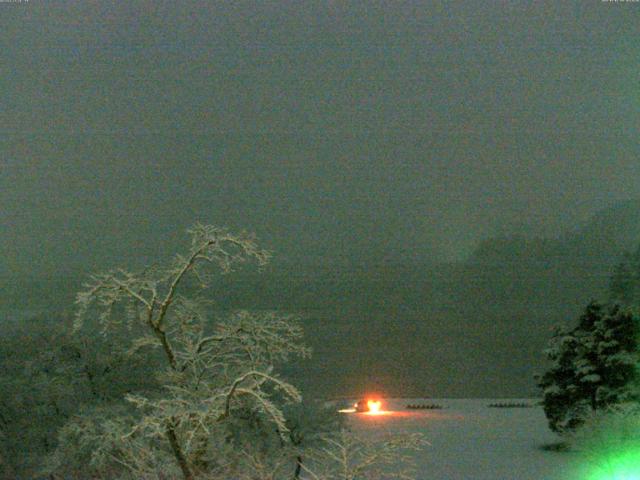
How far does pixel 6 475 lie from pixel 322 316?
4272 centimetres

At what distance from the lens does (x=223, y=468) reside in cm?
1088

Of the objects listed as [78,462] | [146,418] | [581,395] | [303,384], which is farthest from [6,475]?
[581,395]

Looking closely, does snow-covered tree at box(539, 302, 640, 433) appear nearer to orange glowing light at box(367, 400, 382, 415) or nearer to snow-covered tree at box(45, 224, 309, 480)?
orange glowing light at box(367, 400, 382, 415)

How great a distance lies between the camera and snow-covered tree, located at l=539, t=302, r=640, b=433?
24.1 m

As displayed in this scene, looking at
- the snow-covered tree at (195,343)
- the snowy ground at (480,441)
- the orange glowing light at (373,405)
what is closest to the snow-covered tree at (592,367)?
the snowy ground at (480,441)

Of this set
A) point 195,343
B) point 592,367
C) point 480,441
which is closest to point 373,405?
point 480,441

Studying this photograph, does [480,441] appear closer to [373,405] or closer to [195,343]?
[373,405]

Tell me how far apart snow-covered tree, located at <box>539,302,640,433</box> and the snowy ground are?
1.60m

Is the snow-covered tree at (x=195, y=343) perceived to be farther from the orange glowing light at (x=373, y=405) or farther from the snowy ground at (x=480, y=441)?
the orange glowing light at (x=373, y=405)

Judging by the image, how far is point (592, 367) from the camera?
24531 millimetres

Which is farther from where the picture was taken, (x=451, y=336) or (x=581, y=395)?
(x=451, y=336)

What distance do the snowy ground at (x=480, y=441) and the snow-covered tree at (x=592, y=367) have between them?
1.60m

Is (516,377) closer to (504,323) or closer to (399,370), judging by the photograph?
(504,323)

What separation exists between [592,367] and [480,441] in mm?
4971
